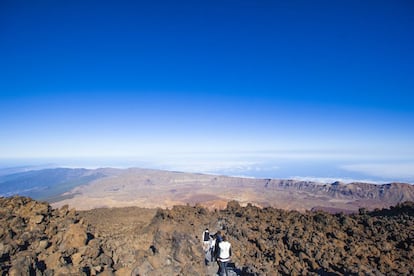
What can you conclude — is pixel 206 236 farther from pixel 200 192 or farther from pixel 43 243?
pixel 200 192

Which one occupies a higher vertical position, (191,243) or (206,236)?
(206,236)

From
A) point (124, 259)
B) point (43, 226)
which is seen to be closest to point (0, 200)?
point (43, 226)

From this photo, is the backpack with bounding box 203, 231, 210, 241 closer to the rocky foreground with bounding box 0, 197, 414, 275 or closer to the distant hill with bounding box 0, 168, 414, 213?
the rocky foreground with bounding box 0, 197, 414, 275

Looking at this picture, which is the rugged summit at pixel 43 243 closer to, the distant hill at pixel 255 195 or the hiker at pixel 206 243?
the hiker at pixel 206 243

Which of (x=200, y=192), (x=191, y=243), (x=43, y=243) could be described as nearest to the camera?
(x=43, y=243)

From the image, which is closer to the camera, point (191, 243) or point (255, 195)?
point (191, 243)

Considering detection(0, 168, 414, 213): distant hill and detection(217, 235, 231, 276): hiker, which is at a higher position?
detection(217, 235, 231, 276): hiker

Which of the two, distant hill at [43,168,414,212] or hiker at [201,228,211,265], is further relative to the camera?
distant hill at [43,168,414,212]

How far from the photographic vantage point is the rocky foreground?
28.9 feet

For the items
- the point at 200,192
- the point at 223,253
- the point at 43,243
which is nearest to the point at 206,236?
the point at 223,253

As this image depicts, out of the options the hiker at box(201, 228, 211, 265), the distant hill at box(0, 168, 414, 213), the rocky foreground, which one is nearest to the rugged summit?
the rocky foreground

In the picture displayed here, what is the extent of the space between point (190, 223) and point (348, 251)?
7634mm

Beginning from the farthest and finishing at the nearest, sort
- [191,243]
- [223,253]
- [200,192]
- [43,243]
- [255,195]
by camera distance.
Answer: [200,192] → [255,195] → [191,243] → [43,243] → [223,253]

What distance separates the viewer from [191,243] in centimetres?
1259
